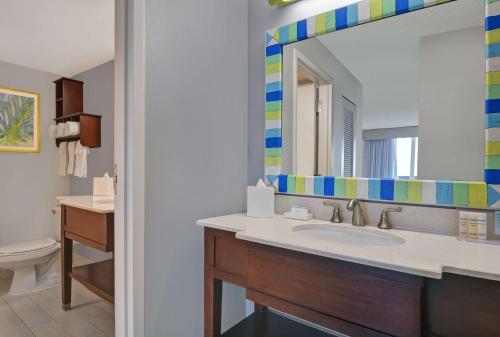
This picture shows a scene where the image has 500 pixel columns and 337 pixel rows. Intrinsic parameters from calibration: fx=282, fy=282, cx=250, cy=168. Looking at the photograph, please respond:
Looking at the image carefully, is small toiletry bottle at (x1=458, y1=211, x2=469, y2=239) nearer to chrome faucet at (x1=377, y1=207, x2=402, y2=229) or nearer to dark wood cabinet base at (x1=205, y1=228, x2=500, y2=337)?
chrome faucet at (x1=377, y1=207, x2=402, y2=229)

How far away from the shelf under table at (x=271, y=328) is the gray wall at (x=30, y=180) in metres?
3.13

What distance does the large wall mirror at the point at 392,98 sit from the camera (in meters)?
1.05

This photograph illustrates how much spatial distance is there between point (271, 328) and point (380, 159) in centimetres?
90

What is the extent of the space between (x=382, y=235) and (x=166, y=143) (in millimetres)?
964

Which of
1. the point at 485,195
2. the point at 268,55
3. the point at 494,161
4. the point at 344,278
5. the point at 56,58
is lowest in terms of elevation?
the point at 344,278

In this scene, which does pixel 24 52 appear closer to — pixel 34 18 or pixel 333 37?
pixel 34 18

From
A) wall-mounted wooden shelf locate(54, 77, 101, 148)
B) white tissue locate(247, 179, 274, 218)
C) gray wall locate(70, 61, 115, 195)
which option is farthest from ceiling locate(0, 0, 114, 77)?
white tissue locate(247, 179, 274, 218)

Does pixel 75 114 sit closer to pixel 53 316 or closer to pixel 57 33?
pixel 57 33

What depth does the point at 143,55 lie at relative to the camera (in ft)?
3.70

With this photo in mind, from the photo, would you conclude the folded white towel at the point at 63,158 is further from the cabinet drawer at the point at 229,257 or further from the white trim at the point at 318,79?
the white trim at the point at 318,79

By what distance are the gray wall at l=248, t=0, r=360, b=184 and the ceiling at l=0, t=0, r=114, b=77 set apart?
44.1 inches

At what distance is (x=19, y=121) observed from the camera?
125 inches

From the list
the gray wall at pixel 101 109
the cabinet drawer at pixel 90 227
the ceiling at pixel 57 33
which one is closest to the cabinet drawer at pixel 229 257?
the cabinet drawer at pixel 90 227

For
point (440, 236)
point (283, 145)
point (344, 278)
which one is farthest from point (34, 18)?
point (440, 236)
